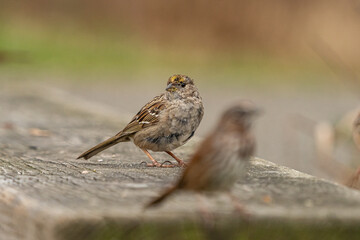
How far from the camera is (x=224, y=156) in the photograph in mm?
2908

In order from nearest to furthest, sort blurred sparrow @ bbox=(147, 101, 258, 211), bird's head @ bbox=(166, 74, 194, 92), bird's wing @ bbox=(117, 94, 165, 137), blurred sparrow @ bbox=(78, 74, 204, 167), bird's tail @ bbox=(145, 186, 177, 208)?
bird's tail @ bbox=(145, 186, 177, 208) < blurred sparrow @ bbox=(147, 101, 258, 211) < blurred sparrow @ bbox=(78, 74, 204, 167) < bird's wing @ bbox=(117, 94, 165, 137) < bird's head @ bbox=(166, 74, 194, 92)

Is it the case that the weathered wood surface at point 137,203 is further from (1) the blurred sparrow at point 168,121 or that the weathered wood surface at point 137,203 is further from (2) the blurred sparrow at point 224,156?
(1) the blurred sparrow at point 168,121

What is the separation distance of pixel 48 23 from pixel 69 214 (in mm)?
22924

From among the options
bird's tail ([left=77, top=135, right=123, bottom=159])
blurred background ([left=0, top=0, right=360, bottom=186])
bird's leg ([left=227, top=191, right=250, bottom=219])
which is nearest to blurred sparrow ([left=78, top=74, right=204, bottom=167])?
bird's tail ([left=77, top=135, right=123, bottom=159])

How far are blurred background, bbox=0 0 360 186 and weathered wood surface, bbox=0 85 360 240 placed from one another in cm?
1066

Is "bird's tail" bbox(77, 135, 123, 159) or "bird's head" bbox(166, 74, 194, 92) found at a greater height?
"bird's head" bbox(166, 74, 194, 92)

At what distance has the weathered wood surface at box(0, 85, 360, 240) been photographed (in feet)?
8.18

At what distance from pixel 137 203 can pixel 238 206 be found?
0.35m

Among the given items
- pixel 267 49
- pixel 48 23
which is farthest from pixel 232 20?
pixel 48 23

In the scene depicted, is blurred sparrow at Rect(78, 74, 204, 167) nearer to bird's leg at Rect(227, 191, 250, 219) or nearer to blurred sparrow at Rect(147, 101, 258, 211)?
blurred sparrow at Rect(147, 101, 258, 211)

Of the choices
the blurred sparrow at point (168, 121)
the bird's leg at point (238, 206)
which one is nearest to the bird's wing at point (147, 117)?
the blurred sparrow at point (168, 121)

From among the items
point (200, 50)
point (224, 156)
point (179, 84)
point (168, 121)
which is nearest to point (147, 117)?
point (168, 121)

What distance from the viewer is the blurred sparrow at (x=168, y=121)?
18.2 feet

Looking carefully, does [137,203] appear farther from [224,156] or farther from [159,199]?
[224,156]
